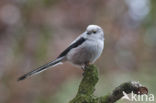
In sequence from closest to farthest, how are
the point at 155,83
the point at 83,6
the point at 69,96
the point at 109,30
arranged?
the point at 69,96 → the point at 155,83 → the point at 109,30 → the point at 83,6

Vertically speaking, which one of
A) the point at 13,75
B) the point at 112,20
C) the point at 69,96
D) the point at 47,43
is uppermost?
the point at 112,20

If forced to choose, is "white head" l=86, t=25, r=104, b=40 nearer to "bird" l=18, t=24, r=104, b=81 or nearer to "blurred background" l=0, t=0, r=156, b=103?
"bird" l=18, t=24, r=104, b=81

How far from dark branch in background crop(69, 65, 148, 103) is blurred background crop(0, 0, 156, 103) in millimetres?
3282

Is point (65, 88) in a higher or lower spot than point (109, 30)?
lower

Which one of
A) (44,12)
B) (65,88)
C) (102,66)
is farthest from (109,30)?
(65,88)

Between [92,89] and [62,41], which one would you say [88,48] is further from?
[62,41]

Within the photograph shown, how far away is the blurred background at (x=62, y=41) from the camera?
735 centimetres

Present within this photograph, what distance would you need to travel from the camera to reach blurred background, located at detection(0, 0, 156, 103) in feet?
24.1

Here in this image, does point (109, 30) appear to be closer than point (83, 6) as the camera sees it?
Yes

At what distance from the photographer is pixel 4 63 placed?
25.1 feet

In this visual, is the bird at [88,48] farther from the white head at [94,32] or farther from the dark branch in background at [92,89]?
the dark branch in background at [92,89]

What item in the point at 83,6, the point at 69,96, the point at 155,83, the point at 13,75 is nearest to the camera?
the point at 69,96

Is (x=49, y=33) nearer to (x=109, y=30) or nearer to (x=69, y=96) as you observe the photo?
(x=109, y=30)

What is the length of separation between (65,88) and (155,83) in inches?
62.9
